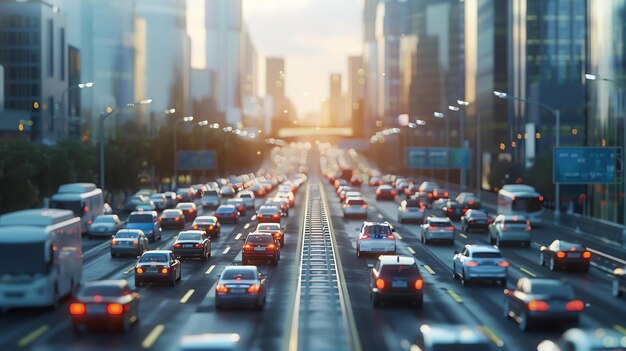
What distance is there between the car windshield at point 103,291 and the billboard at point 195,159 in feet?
373

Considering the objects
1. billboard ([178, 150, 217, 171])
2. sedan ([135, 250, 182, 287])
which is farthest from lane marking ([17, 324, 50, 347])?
billboard ([178, 150, 217, 171])

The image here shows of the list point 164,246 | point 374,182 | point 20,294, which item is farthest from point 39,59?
point 20,294

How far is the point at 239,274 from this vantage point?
33781 mm

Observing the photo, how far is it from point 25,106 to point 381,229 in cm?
13930

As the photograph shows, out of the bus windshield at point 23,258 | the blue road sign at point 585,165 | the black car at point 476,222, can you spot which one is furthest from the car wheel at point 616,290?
the black car at point 476,222

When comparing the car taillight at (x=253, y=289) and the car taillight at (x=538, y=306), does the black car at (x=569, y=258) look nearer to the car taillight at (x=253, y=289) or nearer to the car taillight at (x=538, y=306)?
the car taillight at (x=253, y=289)

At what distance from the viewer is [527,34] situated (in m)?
158

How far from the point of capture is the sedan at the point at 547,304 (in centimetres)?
2792

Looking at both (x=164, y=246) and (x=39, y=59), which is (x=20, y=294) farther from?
(x=39, y=59)

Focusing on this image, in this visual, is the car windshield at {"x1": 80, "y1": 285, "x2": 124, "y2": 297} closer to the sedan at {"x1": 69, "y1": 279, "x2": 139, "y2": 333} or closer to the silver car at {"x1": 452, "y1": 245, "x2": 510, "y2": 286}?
the sedan at {"x1": 69, "y1": 279, "x2": 139, "y2": 333}

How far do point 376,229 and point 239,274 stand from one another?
19343mm

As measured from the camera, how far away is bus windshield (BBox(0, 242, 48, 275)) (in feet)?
108

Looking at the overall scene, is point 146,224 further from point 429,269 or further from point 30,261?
point 30,261

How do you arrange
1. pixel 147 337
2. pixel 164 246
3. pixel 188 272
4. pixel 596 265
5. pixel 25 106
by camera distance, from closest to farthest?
1. pixel 147 337
2. pixel 188 272
3. pixel 596 265
4. pixel 164 246
5. pixel 25 106
